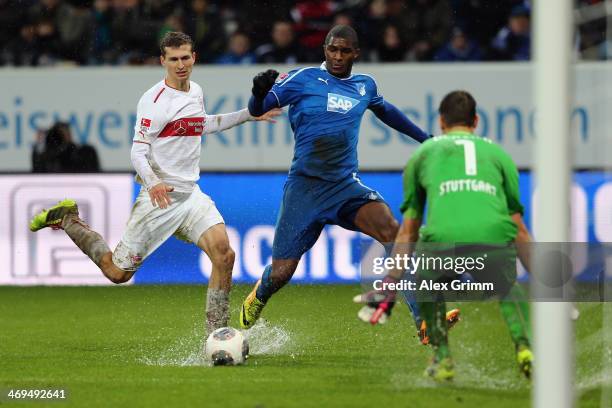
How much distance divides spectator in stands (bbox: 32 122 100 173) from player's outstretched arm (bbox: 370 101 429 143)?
20.7ft

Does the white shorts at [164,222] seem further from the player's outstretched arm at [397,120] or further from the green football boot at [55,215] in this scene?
the player's outstretched arm at [397,120]

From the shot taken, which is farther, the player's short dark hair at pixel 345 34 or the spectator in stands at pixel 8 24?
the spectator in stands at pixel 8 24

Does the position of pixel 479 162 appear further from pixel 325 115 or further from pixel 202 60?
pixel 202 60

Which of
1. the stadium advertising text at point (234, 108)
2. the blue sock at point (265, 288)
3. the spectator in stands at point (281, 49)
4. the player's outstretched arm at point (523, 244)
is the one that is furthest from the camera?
the spectator in stands at point (281, 49)

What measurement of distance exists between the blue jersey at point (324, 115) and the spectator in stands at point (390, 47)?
7.18m

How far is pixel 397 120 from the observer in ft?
32.2

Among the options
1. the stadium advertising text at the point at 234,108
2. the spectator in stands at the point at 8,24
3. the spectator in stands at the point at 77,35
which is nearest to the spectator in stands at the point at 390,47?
the stadium advertising text at the point at 234,108

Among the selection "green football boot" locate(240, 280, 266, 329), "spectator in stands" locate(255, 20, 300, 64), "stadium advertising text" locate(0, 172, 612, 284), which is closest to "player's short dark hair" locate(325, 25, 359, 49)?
"green football boot" locate(240, 280, 266, 329)

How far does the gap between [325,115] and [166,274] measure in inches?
205

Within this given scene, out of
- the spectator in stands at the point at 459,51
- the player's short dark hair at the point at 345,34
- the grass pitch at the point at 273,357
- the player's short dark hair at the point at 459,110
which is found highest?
the spectator in stands at the point at 459,51

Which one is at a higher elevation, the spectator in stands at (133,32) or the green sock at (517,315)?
the spectator in stands at (133,32)

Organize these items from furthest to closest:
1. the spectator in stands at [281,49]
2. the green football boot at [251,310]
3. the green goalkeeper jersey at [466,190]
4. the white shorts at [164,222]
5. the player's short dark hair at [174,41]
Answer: the spectator in stands at [281,49], the green football boot at [251,310], the white shorts at [164,222], the player's short dark hair at [174,41], the green goalkeeper jersey at [466,190]

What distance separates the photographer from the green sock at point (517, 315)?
7.20 metres

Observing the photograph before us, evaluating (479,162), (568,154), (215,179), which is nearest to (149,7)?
(215,179)
